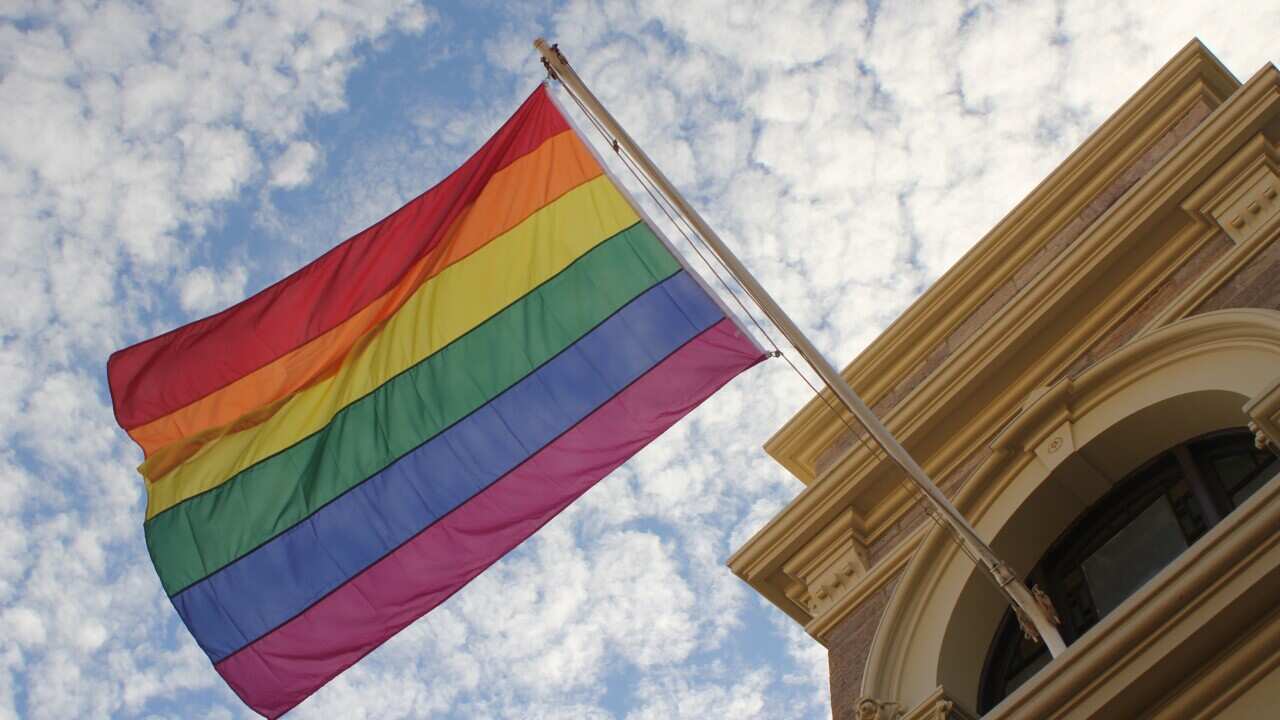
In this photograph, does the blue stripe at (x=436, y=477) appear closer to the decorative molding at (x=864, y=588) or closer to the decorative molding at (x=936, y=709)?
the decorative molding at (x=864, y=588)

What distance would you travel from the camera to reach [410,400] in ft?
33.9

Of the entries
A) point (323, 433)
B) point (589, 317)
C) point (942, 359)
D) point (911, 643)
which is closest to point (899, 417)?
point (942, 359)

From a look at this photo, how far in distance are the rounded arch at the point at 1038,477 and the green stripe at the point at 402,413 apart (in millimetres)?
2581

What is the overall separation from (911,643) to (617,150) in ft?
12.6

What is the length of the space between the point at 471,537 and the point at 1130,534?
13.6 ft

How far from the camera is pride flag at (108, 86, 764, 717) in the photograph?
377 inches

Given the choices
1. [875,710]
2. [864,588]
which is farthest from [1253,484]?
[864,588]

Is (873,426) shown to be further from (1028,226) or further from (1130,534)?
(1028,226)

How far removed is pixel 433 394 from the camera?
1026 cm

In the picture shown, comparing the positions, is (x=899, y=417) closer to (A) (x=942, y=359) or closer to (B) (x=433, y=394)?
(A) (x=942, y=359)

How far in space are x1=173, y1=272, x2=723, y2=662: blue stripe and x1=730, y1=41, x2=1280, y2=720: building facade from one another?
2.24 metres

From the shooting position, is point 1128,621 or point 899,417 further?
point 899,417

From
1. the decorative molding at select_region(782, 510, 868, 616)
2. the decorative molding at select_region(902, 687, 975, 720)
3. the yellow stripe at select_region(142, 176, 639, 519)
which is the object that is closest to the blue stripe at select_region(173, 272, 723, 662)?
the yellow stripe at select_region(142, 176, 639, 519)

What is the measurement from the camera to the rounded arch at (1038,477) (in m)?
9.06
